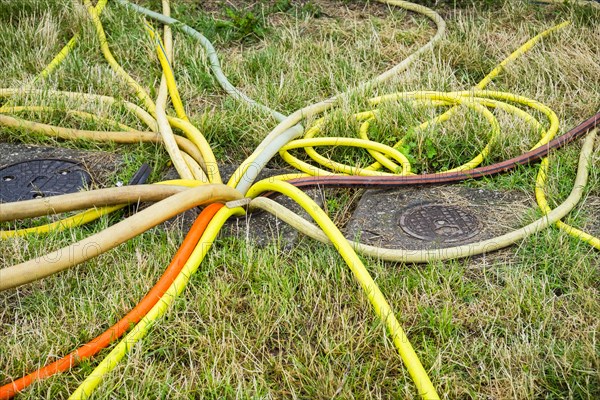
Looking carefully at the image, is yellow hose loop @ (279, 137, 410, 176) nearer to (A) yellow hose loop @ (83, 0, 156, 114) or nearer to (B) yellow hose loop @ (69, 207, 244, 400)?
(B) yellow hose loop @ (69, 207, 244, 400)

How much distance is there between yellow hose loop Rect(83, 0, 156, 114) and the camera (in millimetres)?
3621

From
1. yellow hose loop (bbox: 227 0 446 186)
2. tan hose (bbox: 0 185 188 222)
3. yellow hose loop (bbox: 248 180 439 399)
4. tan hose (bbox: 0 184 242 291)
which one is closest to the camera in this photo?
yellow hose loop (bbox: 248 180 439 399)

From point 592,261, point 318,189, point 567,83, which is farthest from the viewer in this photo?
point 567,83

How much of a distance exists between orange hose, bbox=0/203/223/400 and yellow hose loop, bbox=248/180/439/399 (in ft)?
1.20

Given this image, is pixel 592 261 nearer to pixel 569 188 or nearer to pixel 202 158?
pixel 569 188

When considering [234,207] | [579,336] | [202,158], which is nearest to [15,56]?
[202,158]

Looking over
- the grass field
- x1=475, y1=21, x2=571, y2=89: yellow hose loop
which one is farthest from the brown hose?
x1=475, y1=21, x2=571, y2=89: yellow hose loop

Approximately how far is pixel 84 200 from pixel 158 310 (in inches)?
19.1

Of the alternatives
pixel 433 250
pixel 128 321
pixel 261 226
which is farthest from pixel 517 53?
pixel 128 321

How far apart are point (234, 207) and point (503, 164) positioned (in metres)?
1.20

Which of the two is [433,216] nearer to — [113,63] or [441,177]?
[441,177]

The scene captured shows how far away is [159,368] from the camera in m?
2.17

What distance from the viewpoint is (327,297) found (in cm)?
238

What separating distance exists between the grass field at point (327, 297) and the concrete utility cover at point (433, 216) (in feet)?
0.30
